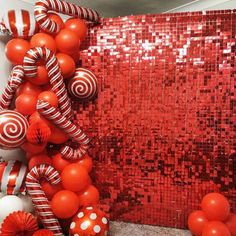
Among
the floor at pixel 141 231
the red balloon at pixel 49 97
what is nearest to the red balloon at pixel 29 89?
the red balloon at pixel 49 97

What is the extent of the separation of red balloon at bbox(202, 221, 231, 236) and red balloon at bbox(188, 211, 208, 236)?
0.09 meters

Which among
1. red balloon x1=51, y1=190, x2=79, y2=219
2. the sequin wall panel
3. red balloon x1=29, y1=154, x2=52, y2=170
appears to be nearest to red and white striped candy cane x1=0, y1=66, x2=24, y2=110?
red balloon x1=29, y1=154, x2=52, y2=170

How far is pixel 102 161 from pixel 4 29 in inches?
54.8

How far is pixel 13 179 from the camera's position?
229 cm

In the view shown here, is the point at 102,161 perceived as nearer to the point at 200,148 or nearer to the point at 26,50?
the point at 200,148

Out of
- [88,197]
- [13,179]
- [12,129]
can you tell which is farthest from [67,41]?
[88,197]

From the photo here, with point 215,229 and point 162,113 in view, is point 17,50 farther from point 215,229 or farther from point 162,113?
point 215,229

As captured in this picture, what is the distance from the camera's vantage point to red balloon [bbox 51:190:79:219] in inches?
86.8

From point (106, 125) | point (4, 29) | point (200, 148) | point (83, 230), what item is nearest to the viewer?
point (83, 230)

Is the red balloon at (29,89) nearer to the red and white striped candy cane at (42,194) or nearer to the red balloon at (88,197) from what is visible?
the red and white striped candy cane at (42,194)

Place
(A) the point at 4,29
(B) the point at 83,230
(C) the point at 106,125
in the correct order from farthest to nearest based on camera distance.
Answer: (C) the point at 106,125, (A) the point at 4,29, (B) the point at 83,230

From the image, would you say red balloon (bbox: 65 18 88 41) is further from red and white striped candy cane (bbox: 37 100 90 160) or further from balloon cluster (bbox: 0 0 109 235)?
red and white striped candy cane (bbox: 37 100 90 160)

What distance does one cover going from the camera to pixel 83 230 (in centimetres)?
219

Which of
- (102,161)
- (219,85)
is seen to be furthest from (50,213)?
(219,85)
